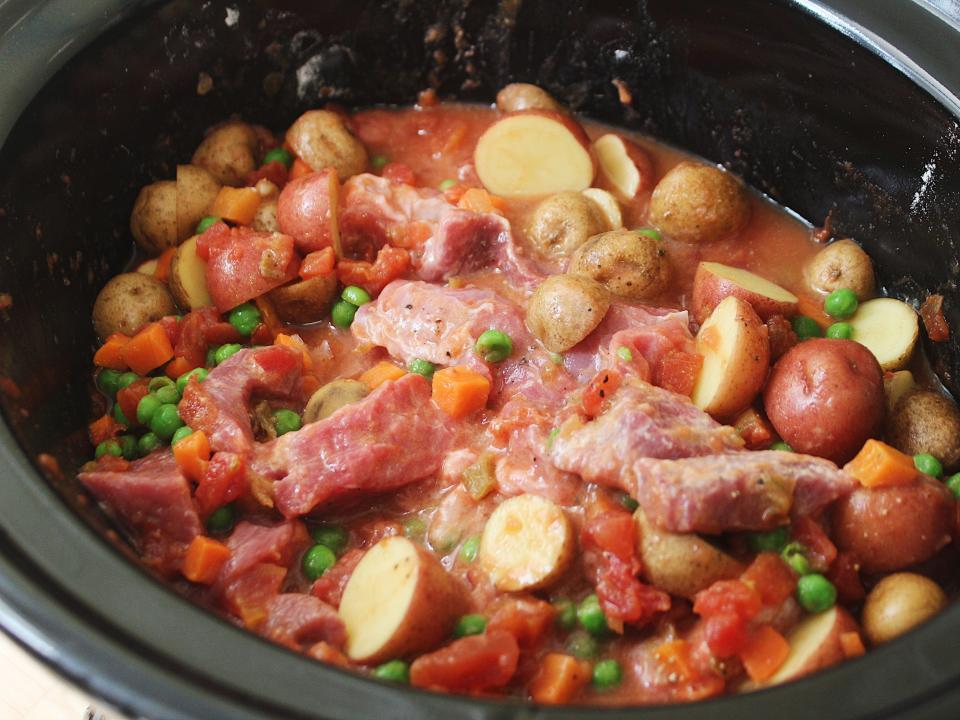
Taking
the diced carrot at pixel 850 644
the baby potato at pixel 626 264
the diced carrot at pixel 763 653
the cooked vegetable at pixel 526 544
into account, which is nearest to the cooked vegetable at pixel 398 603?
the cooked vegetable at pixel 526 544

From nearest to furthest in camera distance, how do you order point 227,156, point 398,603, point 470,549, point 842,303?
point 398,603 → point 470,549 → point 842,303 → point 227,156

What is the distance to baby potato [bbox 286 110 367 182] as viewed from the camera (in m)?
4.26

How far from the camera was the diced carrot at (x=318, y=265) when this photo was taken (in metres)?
3.84

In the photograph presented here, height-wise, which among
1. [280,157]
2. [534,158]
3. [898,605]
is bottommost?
[898,605]

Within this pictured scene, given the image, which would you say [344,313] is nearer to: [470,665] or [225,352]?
[225,352]

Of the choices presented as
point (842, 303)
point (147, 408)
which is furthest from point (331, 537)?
point (842, 303)

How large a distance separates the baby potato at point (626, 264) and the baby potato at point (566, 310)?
0.17 metres

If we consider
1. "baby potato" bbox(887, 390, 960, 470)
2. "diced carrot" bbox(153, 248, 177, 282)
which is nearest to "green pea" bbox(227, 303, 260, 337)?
"diced carrot" bbox(153, 248, 177, 282)

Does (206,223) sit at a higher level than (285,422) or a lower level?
higher

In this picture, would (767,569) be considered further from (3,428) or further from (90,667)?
(3,428)

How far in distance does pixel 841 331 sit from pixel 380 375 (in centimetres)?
174

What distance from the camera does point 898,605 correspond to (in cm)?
272

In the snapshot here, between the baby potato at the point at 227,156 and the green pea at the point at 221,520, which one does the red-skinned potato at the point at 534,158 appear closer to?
the baby potato at the point at 227,156

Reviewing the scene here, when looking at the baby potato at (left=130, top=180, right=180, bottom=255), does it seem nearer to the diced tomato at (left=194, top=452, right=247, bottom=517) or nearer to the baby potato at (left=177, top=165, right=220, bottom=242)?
the baby potato at (left=177, top=165, right=220, bottom=242)
